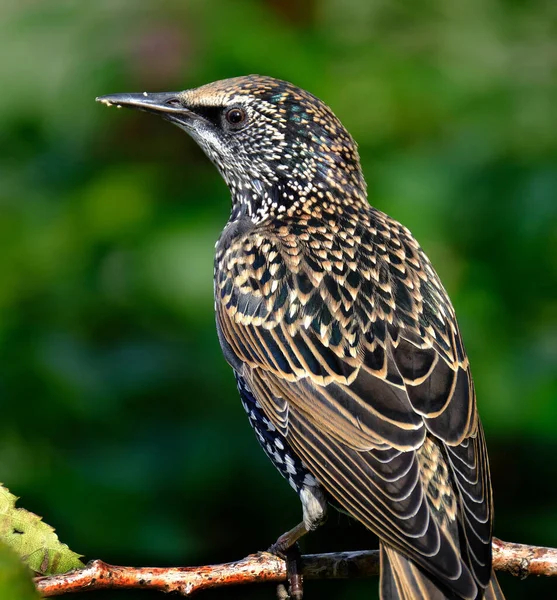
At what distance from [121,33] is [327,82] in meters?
0.99

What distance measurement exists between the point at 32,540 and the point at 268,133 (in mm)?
2023

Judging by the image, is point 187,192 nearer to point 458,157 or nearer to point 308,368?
point 458,157

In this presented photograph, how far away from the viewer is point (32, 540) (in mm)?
2592

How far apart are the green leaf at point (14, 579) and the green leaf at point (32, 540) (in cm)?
91

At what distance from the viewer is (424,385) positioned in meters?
3.37

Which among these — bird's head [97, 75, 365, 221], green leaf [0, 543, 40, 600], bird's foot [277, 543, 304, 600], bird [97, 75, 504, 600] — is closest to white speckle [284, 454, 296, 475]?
bird [97, 75, 504, 600]

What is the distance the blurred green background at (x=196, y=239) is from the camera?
448cm

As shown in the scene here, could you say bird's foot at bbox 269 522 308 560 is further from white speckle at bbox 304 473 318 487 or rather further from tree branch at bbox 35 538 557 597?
white speckle at bbox 304 473 318 487

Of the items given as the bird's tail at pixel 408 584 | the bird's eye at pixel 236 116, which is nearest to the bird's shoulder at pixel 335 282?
the bird's eye at pixel 236 116

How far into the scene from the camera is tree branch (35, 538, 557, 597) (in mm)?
2920

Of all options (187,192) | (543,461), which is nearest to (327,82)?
(187,192)

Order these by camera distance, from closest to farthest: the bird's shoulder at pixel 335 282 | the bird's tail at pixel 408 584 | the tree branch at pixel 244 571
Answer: the tree branch at pixel 244 571, the bird's tail at pixel 408 584, the bird's shoulder at pixel 335 282

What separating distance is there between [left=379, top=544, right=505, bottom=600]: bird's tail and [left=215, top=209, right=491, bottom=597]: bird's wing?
56 mm

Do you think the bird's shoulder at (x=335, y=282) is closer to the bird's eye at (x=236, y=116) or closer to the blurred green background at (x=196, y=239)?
the bird's eye at (x=236, y=116)
